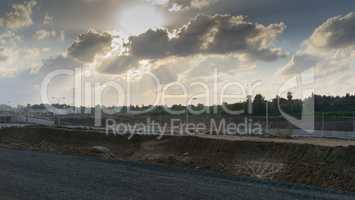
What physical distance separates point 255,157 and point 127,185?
35.2 ft

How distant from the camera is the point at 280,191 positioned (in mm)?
12359

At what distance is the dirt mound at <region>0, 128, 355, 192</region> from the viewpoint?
1634cm

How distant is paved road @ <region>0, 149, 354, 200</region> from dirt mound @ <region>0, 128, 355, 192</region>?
10.8 ft

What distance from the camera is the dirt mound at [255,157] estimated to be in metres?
16.3

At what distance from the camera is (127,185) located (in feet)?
42.2

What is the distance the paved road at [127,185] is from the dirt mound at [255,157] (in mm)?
3297

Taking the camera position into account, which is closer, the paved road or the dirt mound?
the paved road

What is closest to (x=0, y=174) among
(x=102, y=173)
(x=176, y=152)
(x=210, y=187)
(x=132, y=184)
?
(x=102, y=173)

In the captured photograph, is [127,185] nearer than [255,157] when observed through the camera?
Yes

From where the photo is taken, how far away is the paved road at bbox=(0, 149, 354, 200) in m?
11.3

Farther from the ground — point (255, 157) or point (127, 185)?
point (127, 185)

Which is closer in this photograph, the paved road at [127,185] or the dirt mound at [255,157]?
the paved road at [127,185]

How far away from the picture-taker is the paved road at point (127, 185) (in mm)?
11312

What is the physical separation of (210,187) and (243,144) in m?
10.9
